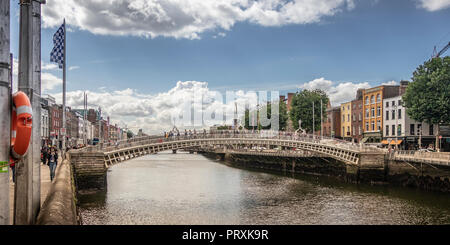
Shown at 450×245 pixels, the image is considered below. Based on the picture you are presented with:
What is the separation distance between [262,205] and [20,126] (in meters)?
22.6

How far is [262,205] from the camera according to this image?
Result: 27344 mm

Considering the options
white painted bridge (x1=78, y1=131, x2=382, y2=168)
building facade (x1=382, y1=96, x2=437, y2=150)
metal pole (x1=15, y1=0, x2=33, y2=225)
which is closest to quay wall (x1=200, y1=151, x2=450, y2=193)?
white painted bridge (x1=78, y1=131, x2=382, y2=168)

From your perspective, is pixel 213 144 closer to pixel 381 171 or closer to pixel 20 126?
pixel 381 171

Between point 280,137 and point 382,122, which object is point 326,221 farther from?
point 382,122

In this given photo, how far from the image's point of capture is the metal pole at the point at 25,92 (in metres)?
7.95

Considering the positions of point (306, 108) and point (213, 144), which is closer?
point (213, 144)

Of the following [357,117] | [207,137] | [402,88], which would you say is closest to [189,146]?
[207,137]

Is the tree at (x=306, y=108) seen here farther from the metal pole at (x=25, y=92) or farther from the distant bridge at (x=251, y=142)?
the metal pole at (x=25, y=92)

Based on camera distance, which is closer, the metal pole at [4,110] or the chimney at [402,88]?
the metal pole at [4,110]

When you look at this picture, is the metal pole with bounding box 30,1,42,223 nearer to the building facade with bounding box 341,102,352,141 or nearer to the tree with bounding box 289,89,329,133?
the tree with bounding box 289,89,329,133

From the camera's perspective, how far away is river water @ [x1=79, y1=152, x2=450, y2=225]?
22250 mm

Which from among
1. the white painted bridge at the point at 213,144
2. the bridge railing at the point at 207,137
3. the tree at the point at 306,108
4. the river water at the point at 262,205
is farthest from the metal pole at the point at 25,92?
the tree at the point at 306,108

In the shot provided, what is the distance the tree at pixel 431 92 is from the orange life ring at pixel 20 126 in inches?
1720
